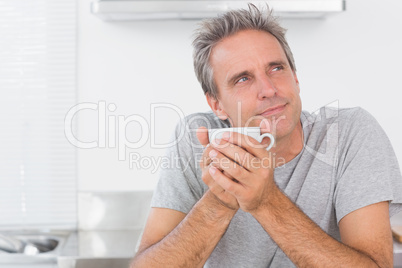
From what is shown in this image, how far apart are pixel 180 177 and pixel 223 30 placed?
41cm

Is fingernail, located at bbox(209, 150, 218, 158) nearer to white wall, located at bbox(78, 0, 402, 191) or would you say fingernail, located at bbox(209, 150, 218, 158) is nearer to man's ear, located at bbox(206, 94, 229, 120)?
man's ear, located at bbox(206, 94, 229, 120)

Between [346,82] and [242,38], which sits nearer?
[242,38]

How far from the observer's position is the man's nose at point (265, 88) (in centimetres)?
129

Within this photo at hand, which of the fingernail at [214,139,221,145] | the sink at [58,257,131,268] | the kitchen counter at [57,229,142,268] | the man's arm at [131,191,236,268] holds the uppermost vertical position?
the fingernail at [214,139,221,145]

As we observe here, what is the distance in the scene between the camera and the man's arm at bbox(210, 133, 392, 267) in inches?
42.8

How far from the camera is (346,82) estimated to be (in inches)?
89.8

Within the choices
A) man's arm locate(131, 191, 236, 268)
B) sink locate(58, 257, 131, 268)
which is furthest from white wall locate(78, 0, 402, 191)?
man's arm locate(131, 191, 236, 268)

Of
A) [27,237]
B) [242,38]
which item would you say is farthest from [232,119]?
[27,237]

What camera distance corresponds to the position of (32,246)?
2.25m

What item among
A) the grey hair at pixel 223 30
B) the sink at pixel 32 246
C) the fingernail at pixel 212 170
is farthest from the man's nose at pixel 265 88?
the sink at pixel 32 246

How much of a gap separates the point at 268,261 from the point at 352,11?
1.38 meters

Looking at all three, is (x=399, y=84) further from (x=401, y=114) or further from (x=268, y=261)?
(x=268, y=261)

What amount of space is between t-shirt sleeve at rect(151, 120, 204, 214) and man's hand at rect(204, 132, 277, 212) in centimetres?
27

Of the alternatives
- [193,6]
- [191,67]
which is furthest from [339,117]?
[191,67]
